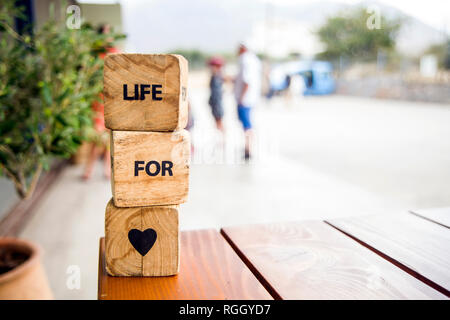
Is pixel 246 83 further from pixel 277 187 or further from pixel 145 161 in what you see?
pixel 145 161

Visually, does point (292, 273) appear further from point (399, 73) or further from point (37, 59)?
point (399, 73)

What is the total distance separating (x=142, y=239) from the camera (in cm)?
82

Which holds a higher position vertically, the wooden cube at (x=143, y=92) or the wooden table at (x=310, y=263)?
the wooden cube at (x=143, y=92)

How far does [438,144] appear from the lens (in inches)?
242

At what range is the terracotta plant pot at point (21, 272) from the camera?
57.3 inches

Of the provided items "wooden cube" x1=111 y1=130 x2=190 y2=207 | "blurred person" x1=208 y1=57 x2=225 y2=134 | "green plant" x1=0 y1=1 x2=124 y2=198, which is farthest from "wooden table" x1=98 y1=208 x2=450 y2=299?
"blurred person" x1=208 y1=57 x2=225 y2=134

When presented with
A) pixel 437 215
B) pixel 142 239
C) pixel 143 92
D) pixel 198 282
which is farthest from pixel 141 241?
pixel 437 215

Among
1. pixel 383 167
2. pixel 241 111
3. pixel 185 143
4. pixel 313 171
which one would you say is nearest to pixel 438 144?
pixel 383 167

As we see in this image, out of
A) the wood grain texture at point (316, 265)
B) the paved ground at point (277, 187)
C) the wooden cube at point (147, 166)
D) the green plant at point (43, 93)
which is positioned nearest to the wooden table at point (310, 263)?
the wood grain texture at point (316, 265)

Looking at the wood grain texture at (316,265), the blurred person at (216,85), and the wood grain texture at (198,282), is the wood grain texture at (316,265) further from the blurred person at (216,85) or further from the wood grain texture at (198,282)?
the blurred person at (216,85)

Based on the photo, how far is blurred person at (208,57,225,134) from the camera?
5.39 meters

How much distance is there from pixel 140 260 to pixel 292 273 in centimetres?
32

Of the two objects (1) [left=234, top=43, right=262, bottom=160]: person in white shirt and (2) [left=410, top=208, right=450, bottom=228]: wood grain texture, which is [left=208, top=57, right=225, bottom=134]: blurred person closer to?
(1) [left=234, top=43, right=262, bottom=160]: person in white shirt

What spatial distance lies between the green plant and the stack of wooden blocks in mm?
944
